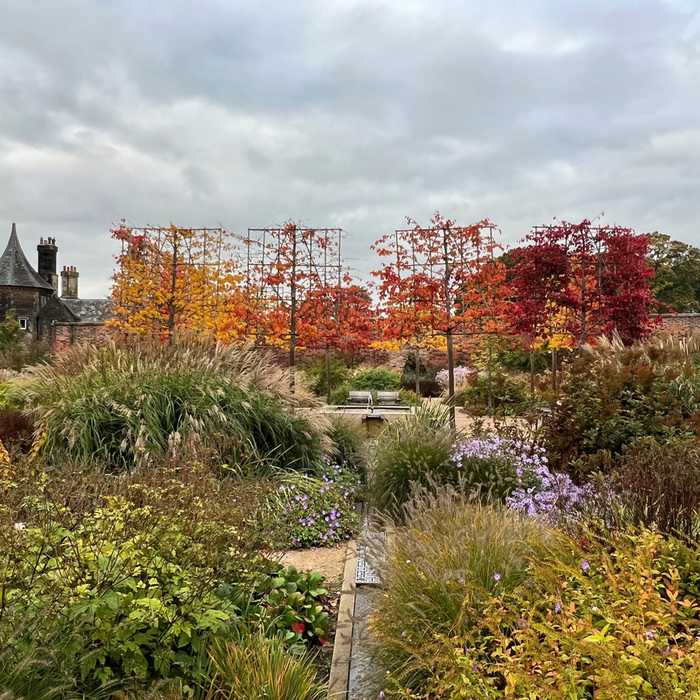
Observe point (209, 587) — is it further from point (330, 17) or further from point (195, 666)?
point (330, 17)

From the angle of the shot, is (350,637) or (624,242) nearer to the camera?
(350,637)

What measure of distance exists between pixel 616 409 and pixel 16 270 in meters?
38.9

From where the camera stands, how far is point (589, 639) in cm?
203

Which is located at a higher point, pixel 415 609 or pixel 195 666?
pixel 415 609

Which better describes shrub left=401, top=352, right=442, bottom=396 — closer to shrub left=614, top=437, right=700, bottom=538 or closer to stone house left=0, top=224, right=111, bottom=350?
shrub left=614, top=437, right=700, bottom=538

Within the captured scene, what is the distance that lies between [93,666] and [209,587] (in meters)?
0.53

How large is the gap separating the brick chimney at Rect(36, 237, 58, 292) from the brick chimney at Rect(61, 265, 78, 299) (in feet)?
6.56

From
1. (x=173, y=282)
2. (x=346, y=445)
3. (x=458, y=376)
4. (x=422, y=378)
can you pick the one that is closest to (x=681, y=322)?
(x=458, y=376)

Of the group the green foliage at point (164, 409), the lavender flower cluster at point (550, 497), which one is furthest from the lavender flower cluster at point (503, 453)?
the green foliage at point (164, 409)

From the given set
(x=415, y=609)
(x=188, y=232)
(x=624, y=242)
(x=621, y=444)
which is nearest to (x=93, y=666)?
(x=415, y=609)

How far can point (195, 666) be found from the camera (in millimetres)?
2689

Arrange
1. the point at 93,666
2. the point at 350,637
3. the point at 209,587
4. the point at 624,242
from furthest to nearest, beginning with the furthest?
the point at 624,242 < the point at 350,637 < the point at 209,587 < the point at 93,666

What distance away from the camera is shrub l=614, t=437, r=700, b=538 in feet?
10.3

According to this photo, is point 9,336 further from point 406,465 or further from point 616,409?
point 616,409
